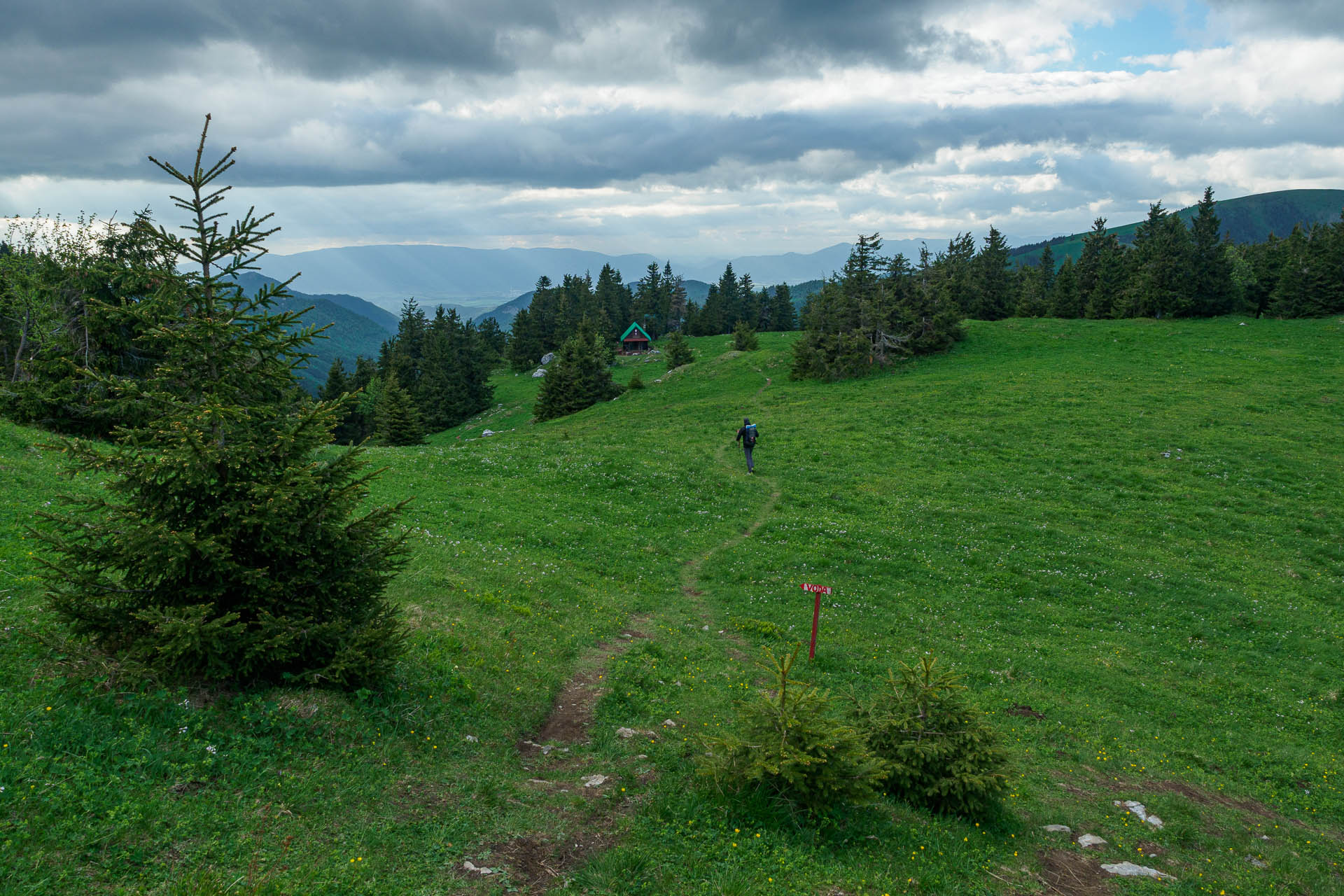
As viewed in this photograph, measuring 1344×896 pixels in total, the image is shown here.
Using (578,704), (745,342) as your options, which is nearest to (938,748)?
(578,704)

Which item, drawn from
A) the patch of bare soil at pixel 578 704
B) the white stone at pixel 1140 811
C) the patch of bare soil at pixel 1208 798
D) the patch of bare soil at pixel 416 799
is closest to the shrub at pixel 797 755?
the patch of bare soil at pixel 578 704

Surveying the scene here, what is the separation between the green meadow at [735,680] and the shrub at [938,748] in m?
0.44

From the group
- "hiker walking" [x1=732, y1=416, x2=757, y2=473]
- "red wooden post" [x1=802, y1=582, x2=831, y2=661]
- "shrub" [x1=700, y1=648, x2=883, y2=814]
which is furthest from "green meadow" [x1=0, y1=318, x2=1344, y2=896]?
"hiker walking" [x1=732, y1=416, x2=757, y2=473]

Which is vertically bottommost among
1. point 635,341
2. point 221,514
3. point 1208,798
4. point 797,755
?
point 1208,798

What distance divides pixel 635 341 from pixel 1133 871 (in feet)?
374

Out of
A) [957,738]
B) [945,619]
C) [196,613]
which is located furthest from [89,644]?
[945,619]

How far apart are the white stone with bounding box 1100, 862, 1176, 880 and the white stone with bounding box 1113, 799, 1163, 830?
5.53ft

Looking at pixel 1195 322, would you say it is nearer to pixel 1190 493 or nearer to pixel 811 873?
pixel 1190 493

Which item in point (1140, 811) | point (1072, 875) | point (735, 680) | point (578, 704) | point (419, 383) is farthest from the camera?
point (419, 383)

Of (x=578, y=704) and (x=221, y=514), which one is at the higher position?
(x=221, y=514)

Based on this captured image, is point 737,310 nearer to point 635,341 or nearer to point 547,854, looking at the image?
point 635,341

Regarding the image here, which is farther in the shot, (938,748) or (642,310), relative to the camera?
(642,310)

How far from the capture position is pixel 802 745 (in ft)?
30.0

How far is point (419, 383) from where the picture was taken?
9594cm
